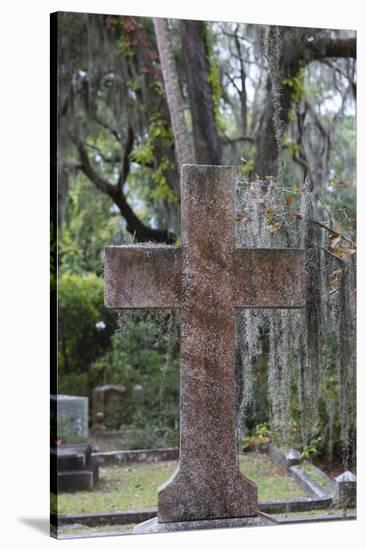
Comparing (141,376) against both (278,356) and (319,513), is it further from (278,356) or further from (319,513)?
(278,356)

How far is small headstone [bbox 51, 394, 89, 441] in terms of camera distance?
30.4 feet

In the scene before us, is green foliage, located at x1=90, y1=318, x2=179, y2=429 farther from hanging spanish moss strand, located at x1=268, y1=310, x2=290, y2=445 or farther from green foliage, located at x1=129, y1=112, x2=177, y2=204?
hanging spanish moss strand, located at x1=268, y1=310, x2=290, y2=445

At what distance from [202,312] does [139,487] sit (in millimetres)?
4197

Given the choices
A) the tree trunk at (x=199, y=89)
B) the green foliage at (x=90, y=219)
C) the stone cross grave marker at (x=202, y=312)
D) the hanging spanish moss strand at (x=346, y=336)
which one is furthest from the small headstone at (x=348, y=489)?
the green foliage at (x=90, y=219)

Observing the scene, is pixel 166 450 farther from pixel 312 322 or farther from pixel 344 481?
pixel 312 322

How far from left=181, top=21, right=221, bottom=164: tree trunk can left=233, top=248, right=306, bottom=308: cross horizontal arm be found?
→ 13.0ft

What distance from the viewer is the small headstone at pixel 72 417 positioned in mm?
9273

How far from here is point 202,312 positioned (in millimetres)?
4863

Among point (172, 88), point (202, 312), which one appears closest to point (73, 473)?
point (172, 88)

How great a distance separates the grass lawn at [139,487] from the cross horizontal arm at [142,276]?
9.52 feet

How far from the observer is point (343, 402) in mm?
6660

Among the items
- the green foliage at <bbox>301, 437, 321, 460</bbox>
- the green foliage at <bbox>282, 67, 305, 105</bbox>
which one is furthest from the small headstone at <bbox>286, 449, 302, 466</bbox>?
the green foliage at <bbox>282, 67, 305, 105</bbox>

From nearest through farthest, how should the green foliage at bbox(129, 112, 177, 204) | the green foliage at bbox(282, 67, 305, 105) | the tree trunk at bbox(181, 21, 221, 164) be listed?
1. the green foliage at bbox(282, 67, 305, 105)
2. the tree trunk at bbox(181, 21, 221, 164)
3. the green foliage at bbox(129, 112, 177, 204)

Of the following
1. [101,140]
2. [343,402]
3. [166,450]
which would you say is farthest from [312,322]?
[101,140]
